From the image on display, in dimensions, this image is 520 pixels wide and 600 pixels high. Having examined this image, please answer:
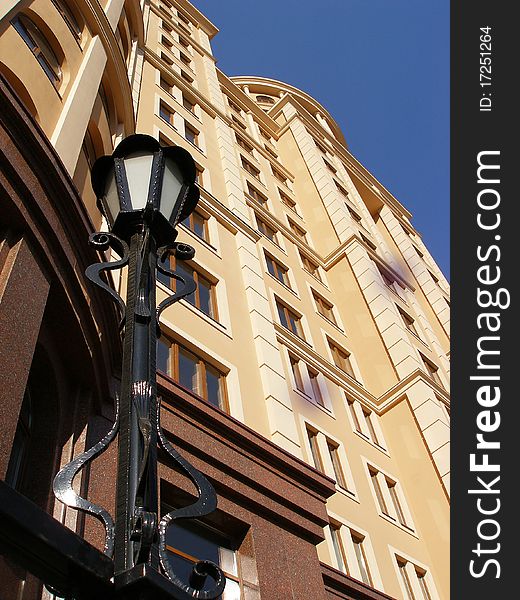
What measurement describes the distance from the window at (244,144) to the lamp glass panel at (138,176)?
26105 mm

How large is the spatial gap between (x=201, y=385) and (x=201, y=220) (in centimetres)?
639

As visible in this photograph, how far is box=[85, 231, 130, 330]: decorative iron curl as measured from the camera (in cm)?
273

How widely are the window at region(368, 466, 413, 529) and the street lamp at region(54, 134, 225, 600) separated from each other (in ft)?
46.0

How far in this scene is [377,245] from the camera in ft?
97.9

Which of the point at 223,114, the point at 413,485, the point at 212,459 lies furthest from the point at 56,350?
→ the point at 223,114

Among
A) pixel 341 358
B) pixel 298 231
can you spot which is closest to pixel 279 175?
pixel 298 231

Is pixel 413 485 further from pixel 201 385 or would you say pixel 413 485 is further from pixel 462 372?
pixel 201 385

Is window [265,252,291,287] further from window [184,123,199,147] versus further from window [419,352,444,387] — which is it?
window [419,352,444,387]

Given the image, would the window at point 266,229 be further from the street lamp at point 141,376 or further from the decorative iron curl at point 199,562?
the decorative iron curl at point 199,562

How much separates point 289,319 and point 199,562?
54.1ft

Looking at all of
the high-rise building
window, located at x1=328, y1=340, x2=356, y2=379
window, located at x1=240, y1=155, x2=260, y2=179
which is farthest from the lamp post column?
window, located at x1=240, y1=155, x2=260, y2=179

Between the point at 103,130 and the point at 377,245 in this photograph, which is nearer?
the point at 103,130

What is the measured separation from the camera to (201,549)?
8016 mm

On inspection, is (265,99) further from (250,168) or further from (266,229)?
(266,229)
